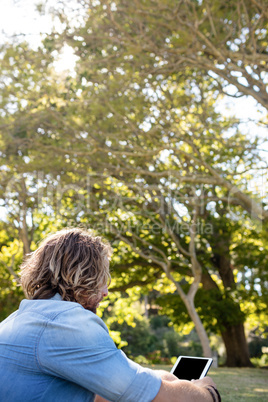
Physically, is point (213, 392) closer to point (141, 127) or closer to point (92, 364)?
point (92, 364)

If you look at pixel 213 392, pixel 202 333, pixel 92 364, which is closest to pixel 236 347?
pixel 202 333

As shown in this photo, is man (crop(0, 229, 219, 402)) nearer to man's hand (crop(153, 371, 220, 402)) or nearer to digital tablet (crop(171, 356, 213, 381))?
man's hand (crop(153, 371, 220, 402))

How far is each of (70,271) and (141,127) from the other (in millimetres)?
11160

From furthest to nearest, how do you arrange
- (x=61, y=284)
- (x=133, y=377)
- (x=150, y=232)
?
1. (x=150, y=232)
2. (x=61, y=284)
3. (x=133, y=377)

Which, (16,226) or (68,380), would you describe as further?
(16,226)

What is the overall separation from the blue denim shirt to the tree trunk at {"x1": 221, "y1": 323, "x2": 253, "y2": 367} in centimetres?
1667

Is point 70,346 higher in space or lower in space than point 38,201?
Answer: lower

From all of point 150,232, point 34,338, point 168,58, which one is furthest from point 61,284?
point 150,232

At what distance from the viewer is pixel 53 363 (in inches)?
56.2

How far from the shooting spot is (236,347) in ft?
56.0

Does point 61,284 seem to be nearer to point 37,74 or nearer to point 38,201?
point 37,74

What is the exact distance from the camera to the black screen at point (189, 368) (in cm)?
212

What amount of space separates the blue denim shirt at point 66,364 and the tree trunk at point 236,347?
54.7ft

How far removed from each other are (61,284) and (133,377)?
477 mm
